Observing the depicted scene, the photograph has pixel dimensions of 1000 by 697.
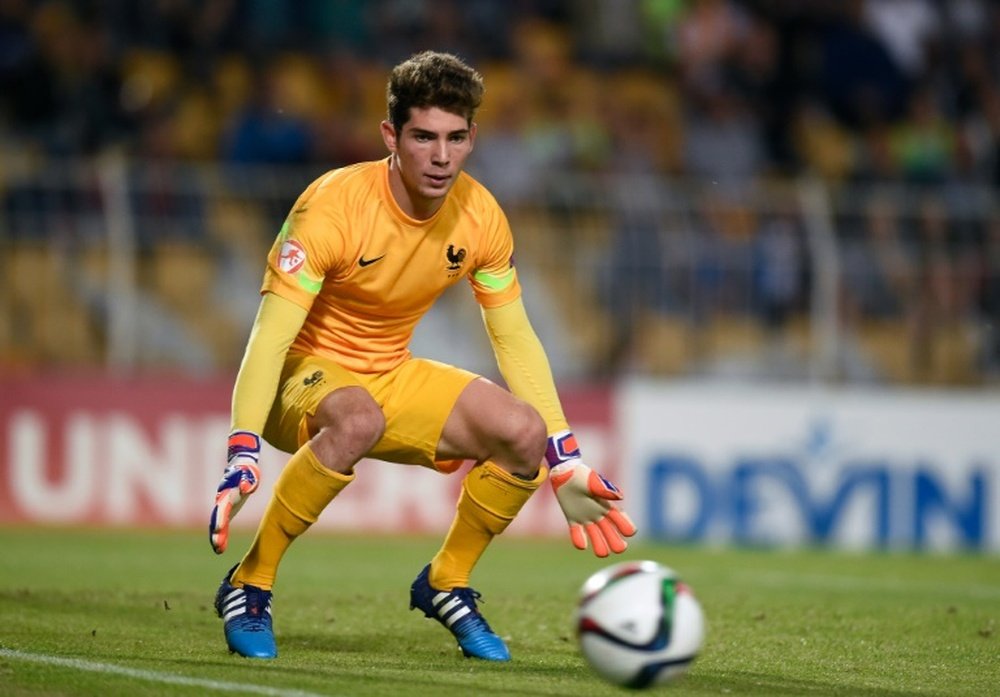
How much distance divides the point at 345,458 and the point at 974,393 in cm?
944

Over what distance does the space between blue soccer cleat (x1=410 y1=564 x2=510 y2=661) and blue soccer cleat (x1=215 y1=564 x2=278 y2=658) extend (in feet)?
2.25

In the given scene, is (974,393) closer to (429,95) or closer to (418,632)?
(418,632)

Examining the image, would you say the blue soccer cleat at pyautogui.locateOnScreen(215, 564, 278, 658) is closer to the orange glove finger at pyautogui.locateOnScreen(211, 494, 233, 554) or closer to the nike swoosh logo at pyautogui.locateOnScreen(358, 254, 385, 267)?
the orange glove finger at pyautogui.locateOnScreen(211, 494, 233, 554)

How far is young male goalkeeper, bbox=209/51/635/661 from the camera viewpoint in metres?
6.30

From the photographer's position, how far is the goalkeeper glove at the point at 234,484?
226 inches

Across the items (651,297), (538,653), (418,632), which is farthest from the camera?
(651,297)

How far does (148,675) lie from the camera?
18.4ft

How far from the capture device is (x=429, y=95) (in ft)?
20.9

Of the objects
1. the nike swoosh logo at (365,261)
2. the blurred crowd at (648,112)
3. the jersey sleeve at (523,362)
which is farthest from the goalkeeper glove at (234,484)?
the blurred crowd at (648,112)

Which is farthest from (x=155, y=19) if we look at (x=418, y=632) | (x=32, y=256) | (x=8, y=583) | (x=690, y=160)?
(x=418, y=632)

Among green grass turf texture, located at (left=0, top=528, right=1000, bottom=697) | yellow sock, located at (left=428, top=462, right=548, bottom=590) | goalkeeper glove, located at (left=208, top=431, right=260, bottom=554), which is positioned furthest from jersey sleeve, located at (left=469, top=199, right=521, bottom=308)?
green grass turf texture, located at (left=0, top=528, right=1000, bottom=697)

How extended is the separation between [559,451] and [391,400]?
68 centimetres

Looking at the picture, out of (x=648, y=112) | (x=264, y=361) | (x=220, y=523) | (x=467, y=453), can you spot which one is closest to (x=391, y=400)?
(x=467, y=453)

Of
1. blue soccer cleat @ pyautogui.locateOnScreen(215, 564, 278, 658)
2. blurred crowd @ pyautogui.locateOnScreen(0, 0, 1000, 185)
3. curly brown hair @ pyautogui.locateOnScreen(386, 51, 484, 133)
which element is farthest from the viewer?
blurred crowd @ pyautogui.locateOnScreen(0, 0, 1000, 185)
